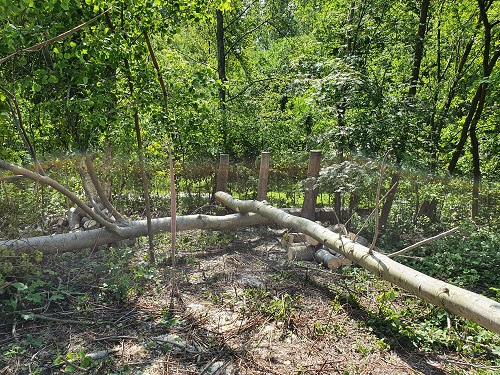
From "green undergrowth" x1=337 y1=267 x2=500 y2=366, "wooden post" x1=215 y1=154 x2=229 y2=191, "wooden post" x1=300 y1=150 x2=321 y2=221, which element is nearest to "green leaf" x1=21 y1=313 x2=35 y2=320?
"green undergrowth" x1=337 y1=267 x2=500 y2=366

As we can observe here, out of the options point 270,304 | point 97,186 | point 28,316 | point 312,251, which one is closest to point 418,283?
point 270,304

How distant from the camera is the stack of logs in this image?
5297 millimetres

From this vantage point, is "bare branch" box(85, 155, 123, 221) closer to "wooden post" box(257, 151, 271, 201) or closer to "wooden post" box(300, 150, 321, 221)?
"wooden post" box(257, 151, 271, 201)

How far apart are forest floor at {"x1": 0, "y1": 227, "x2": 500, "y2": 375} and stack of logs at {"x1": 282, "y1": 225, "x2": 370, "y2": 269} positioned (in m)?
0.20

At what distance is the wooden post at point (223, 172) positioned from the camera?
24.4 ft

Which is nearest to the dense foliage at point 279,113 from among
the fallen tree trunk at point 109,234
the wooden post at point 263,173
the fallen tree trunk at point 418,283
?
the fallen tree trunk at point 109,234

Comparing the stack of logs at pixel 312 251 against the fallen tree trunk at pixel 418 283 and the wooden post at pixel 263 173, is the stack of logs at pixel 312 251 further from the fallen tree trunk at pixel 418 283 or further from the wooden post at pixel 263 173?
the wooden post at pixel 263 173

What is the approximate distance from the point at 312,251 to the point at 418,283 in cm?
218

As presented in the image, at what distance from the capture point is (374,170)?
229 inches

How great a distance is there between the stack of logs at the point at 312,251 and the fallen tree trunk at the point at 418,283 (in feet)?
1.30

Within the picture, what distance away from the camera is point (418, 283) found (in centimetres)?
367

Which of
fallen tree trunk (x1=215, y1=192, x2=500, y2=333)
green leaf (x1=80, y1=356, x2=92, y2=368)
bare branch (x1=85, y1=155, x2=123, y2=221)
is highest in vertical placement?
bare branch (x1=85, y1=155, x2=123, y2=221)

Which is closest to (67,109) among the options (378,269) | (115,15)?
(115,15)

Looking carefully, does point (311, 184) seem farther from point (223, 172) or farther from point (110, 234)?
point (110, 234)
